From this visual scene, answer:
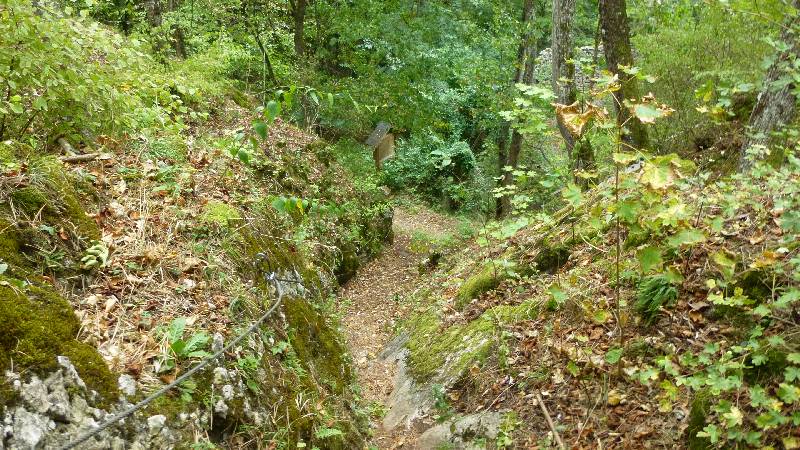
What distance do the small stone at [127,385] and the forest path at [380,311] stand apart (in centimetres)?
284

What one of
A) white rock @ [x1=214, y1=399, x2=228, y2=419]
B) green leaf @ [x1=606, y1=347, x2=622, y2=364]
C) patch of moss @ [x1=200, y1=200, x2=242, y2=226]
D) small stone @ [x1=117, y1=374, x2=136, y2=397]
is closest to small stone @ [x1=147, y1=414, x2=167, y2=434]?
small stone @ [x1=117, y1=374, x2=136, y2=397]

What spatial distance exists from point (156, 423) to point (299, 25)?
13844 mm

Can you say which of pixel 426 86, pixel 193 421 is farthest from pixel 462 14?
pixel 193 421

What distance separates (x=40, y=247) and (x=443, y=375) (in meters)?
3.99

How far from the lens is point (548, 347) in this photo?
16.5ft

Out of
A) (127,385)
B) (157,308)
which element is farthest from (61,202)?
(127,385)

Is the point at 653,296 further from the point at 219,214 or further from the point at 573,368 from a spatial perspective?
the point at 219,214

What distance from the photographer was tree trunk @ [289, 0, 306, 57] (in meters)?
Result: 15.0

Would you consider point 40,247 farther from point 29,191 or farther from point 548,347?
point 548,347

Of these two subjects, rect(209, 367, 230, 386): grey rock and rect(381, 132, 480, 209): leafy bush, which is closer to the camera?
rect(209, 367, 230, 386): grey rock

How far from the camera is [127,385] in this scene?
321cm

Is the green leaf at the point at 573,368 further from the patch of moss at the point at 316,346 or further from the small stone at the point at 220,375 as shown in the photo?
the small stone at the point at 220,375

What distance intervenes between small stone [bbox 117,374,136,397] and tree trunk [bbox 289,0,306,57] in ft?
43.4

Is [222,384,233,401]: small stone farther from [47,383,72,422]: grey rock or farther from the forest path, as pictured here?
the forest path
